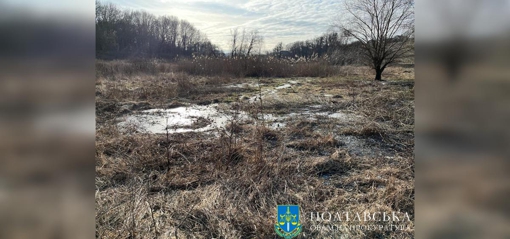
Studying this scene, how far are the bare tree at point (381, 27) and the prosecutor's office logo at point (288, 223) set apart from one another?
4.11 feet

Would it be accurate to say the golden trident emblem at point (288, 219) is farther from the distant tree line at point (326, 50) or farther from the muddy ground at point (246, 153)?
the distant tree line at point (326, 50)

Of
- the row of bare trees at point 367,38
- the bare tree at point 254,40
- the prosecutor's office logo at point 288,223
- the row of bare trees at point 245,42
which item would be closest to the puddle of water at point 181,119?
the row of bare trees at point 245,42

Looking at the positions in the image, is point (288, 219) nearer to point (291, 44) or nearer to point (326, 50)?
point (291, 44)

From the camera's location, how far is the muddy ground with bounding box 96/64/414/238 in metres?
1.98

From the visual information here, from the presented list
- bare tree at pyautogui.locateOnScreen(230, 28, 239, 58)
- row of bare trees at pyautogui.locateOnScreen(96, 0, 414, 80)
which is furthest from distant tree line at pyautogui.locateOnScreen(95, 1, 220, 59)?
bare tree at pyautogui.locateOnScreen(230, 28, 239, 58)

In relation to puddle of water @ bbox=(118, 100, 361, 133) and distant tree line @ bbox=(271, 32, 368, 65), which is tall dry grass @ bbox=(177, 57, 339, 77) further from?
puddle of water @ bbox=(118, 100, 361, 133)

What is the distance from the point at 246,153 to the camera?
104 inches

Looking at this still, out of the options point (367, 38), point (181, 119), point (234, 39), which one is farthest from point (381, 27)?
point (181, 119)

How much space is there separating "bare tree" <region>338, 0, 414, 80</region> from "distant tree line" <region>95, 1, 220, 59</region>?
46.8 inches
